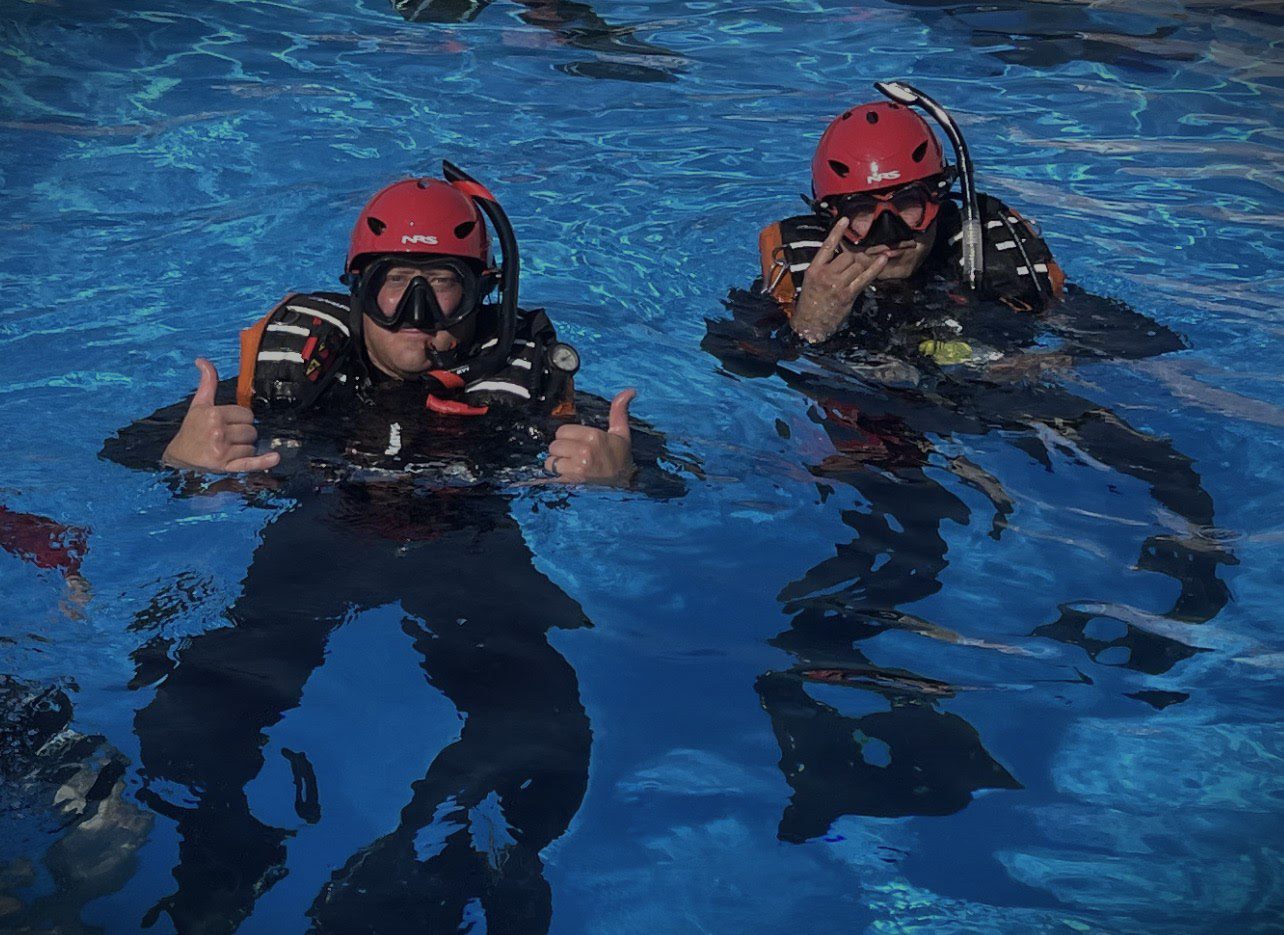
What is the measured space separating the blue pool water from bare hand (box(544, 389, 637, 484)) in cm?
39

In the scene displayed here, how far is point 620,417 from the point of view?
14.5 feet

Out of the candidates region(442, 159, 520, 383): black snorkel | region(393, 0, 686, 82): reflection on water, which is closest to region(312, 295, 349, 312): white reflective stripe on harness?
region(442, 159, 520, 383): black snorkel

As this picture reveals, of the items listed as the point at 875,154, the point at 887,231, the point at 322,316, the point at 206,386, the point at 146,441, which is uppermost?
the point at 875,154

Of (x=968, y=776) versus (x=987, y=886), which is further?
(x=968, y=776)

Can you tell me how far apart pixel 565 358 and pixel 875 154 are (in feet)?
5.96

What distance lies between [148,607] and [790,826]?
219cm

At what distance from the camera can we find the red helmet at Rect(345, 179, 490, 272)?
4609mm

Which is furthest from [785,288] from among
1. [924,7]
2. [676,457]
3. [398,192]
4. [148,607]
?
[924,7]

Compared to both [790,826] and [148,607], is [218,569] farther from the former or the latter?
[790,826]

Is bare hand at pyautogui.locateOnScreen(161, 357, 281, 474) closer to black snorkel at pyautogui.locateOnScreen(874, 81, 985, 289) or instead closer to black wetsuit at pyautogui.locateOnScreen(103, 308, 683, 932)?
black wetsuit at pyautogui.locateOnScreen(103, 308, 683, 932)

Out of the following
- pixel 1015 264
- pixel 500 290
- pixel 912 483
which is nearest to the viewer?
pixel 500 290

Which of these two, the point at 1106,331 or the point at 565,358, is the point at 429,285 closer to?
the point at 565,358

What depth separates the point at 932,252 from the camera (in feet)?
20.5

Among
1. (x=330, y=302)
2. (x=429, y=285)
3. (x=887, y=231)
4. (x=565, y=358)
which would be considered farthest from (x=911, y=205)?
(x=330, y=302)
